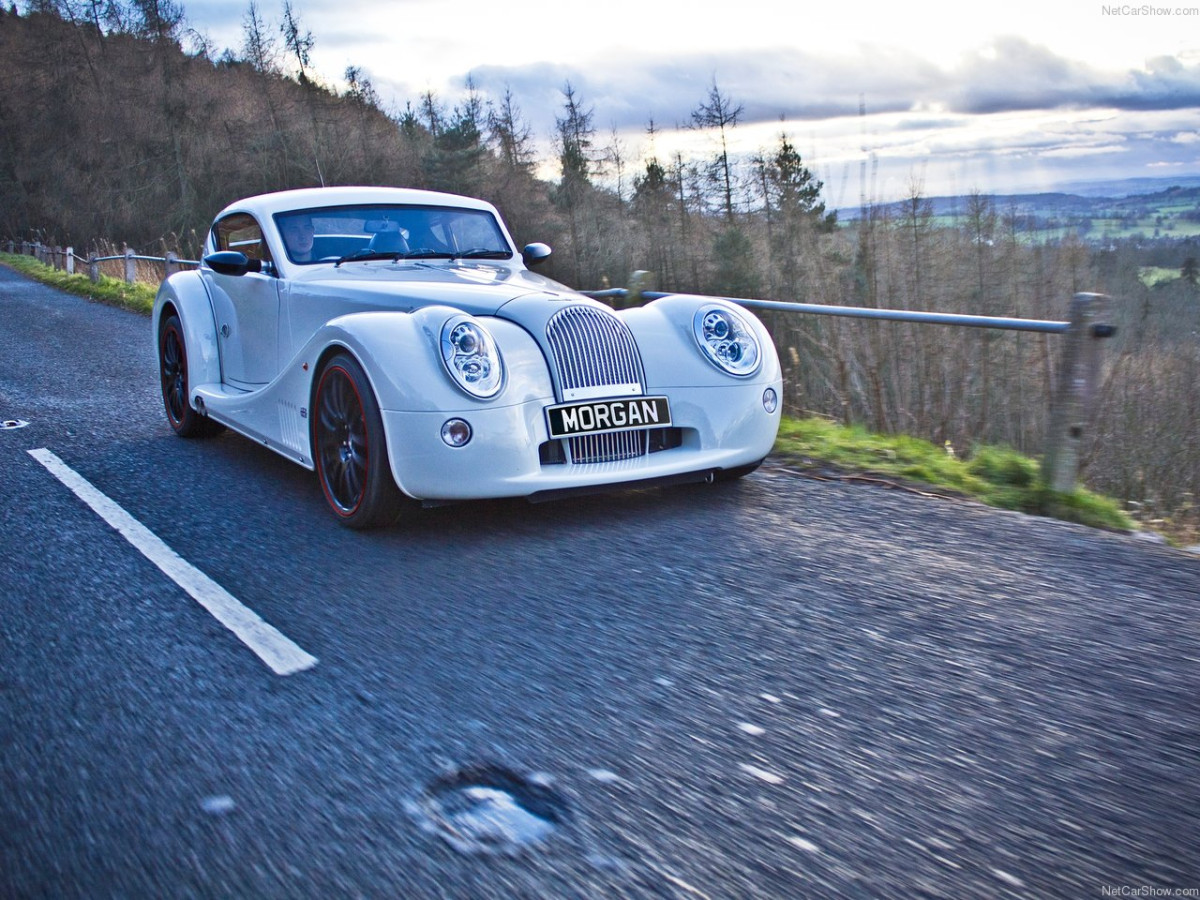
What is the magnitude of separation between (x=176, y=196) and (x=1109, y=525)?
142ft

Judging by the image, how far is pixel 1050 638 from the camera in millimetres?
3080

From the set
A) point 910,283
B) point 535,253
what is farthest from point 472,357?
point 910,283

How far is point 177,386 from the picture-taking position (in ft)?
21.9

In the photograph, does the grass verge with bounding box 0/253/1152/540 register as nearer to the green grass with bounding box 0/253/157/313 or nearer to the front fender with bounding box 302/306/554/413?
the front fender with bounding box 302/306/554/413

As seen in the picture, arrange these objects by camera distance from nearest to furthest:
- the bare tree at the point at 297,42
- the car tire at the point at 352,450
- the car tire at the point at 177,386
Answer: the car tire at the point at 352,450
the car tire at the point at 177,386
the bare tree at the point at 297,42

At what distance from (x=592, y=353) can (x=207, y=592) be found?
6.06 feet

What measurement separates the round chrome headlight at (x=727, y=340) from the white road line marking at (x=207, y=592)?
2382 millimetres

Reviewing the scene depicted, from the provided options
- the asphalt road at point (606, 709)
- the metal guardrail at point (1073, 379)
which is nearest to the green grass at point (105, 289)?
the asphalt road at point (606, 709)

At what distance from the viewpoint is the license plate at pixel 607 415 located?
13.9ft

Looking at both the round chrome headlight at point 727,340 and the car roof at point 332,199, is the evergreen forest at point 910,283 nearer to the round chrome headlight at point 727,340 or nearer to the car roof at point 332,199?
the round chrome headlight at point 727,340

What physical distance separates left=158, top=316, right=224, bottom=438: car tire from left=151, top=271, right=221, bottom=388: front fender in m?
0.14

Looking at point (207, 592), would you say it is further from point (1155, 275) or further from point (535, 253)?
point (1155, 275)

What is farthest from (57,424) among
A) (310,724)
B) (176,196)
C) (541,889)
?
(176,196)

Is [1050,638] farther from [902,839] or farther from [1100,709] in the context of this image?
[902,839]
